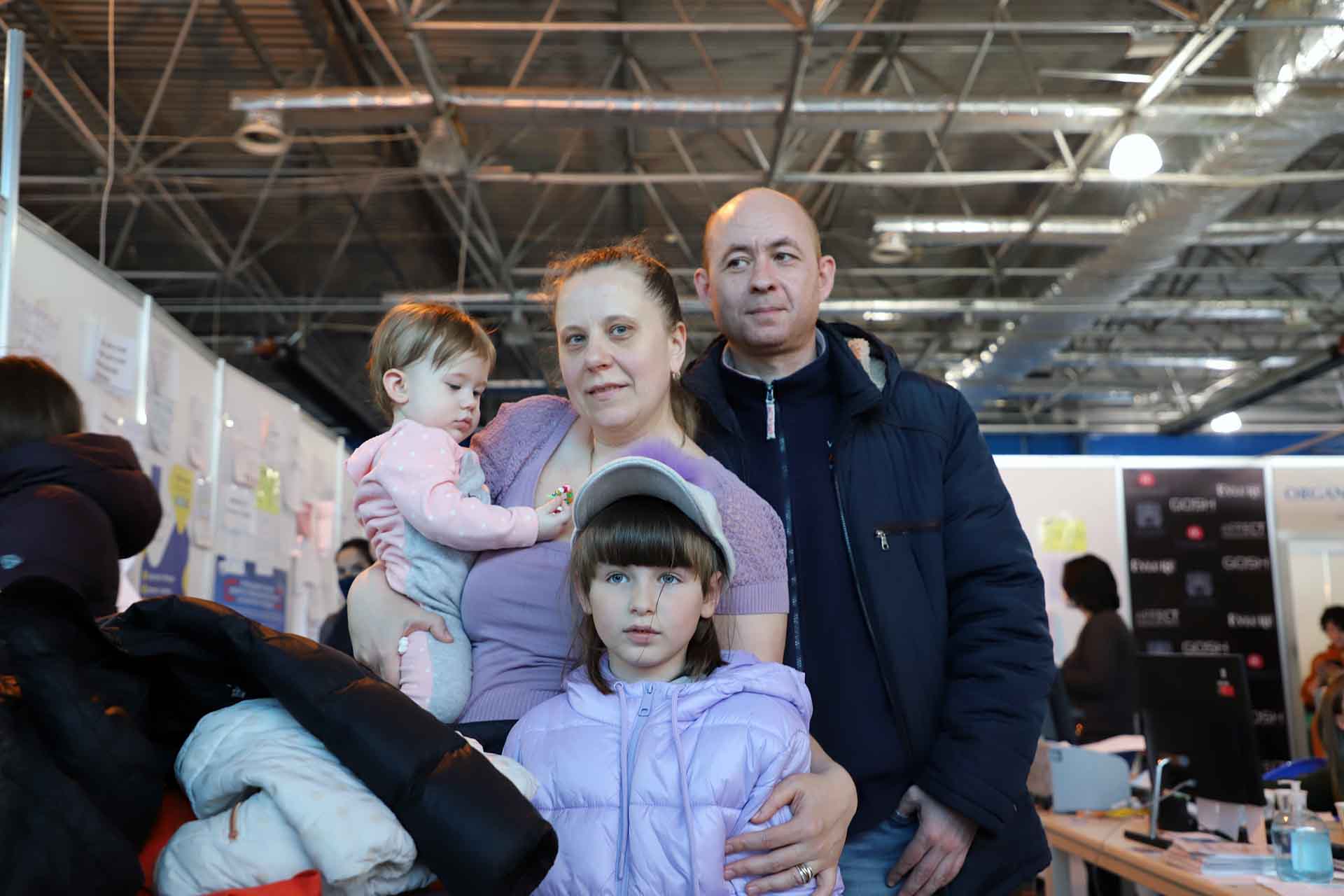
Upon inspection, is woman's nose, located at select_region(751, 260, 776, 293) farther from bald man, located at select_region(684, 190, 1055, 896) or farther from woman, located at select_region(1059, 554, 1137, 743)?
woman, located at select_region(1059, 554, 1137, 743)

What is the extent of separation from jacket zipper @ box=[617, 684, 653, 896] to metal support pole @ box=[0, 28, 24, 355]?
274 cm

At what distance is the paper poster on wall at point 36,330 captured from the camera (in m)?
3.59

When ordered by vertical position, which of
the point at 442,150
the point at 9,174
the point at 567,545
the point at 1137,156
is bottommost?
the point at 567,545

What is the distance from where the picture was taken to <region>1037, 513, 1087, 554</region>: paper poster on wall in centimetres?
971

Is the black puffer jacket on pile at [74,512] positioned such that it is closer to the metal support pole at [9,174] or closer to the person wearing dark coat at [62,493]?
the person wearing dark coat at [62,493]

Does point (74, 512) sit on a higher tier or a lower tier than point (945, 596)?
higher

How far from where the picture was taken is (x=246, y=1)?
7742mm

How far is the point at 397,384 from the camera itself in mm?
1965

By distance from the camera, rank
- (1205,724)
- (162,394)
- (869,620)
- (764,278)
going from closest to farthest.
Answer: (869,620) → (764,278) → (1205,724) → (162,394)

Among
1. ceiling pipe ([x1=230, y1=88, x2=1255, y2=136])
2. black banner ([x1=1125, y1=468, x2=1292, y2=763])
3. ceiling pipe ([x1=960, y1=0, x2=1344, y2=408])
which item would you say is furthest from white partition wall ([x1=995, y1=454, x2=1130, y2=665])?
ceiling pipe ([x1=230, y1=88, x2=1255, y2=136])

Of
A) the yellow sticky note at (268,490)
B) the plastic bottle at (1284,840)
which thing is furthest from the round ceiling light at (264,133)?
the plastic bottle at (1284,840)

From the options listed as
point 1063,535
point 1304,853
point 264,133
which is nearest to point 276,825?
point 1304,853

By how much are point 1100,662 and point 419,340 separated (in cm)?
480

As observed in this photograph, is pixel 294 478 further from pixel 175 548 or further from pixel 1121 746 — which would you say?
pixel 1121 746
